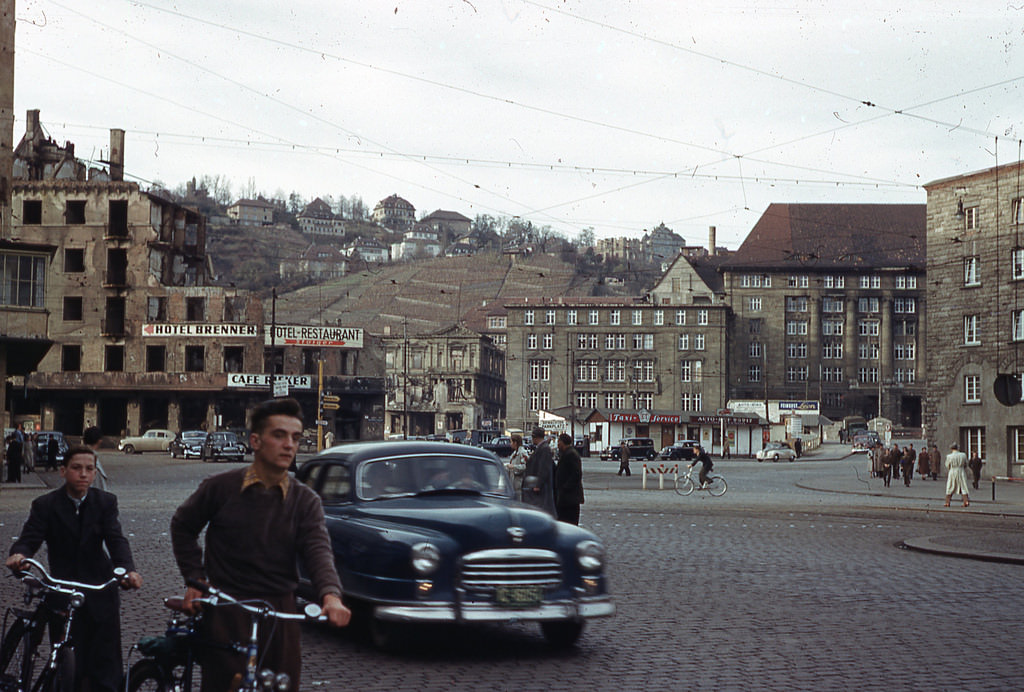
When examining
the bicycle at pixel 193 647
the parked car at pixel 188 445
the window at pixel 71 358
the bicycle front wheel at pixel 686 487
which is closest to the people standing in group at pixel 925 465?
the bicycle front wheel at pixel 686 487

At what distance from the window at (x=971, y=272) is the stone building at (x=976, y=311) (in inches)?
1.8

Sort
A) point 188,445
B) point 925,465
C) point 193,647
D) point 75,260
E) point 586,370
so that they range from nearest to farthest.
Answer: point 193,647, point 925,465, point 188,445, point 75,260, point 586,370

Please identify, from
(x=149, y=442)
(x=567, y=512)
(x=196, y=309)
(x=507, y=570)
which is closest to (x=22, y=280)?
(x=567, y=512)

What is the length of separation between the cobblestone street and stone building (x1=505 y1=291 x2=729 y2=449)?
3818 inches

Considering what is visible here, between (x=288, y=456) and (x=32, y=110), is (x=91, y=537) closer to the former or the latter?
(x=288, y=456)

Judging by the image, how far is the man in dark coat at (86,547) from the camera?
6645 mm

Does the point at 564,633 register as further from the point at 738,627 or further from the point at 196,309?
the point at 196,309

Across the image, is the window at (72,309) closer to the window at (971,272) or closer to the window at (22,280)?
the window at (22,280)

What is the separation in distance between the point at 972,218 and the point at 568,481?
42.1m

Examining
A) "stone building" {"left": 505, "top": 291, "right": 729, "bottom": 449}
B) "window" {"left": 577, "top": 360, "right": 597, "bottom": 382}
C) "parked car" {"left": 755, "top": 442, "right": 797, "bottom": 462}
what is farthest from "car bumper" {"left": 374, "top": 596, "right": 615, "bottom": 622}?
"window" {"left": 577, "top": 360, "right": 597, "bottom": 382}

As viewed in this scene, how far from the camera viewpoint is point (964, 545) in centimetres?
1984

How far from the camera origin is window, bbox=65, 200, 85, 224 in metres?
83.5

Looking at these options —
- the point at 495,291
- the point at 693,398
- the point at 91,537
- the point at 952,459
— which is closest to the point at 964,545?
the point at 952,459

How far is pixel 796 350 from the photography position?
130875 mm
